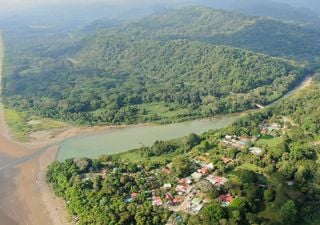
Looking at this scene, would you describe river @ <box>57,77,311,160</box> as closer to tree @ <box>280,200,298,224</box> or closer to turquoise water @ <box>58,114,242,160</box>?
turquoise water @ <box>58,114,242,160</box>

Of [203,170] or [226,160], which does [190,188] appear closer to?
[203,170]

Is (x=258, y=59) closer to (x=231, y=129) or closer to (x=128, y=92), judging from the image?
(x=128, y=92)

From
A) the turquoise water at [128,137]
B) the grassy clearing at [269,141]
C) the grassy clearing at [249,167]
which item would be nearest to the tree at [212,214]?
the grassy clearing at [249,167]

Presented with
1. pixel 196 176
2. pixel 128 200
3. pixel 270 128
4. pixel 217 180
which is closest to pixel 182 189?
pixel 196 176

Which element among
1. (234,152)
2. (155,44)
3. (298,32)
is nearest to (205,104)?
(234,152)

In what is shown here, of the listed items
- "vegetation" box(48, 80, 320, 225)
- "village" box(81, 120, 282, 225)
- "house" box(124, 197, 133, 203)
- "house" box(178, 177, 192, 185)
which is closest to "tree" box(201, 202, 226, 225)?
"vegetation" box(48, 80, 320, 225)
